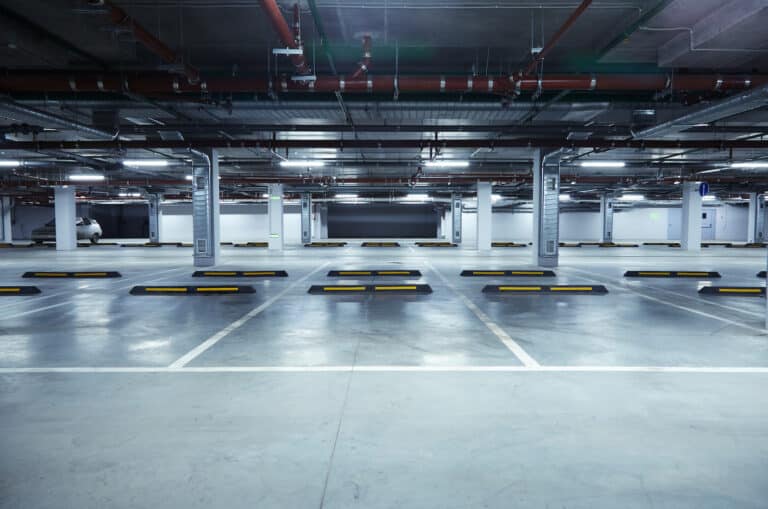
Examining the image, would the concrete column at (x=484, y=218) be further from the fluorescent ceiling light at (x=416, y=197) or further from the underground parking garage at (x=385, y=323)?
the underground parking garage at (x=385, y=323)

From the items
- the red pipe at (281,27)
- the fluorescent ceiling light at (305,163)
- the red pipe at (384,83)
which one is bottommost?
the red pipe at (281,27)

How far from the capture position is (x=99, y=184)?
88.2 feet

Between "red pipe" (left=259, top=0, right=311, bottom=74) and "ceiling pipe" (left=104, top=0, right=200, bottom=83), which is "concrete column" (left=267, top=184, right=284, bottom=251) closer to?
"ceiling pipe" (left=104, top=0, right=200, bottom=83)

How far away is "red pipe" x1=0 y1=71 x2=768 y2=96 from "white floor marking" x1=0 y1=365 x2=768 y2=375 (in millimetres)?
4745

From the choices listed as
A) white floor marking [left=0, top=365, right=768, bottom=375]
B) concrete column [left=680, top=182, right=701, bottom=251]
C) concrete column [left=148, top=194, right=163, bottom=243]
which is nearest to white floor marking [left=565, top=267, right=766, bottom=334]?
white floor marking [left=0, top=365, right=768, bottom=375]

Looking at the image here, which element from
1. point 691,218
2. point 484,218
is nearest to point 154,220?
point 484,218

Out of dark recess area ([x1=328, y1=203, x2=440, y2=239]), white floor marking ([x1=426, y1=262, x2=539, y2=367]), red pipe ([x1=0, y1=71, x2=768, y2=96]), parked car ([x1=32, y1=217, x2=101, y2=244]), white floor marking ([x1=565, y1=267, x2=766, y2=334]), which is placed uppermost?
red pipe ([x1=0, y1=71, x2=768, y2=96])

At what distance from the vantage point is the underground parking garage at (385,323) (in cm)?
282

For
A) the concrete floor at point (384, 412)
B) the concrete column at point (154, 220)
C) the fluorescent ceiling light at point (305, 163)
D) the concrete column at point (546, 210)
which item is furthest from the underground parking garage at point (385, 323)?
the concrete column at point (154, 220)

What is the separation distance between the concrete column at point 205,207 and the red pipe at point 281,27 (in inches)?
446

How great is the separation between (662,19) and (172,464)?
780 centimetres

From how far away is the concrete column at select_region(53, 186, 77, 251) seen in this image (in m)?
27.6

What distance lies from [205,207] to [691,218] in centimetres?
2712

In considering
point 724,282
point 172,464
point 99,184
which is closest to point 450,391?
point 172,464
